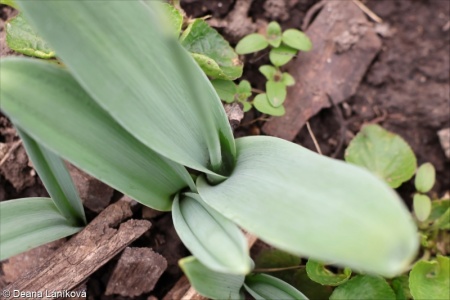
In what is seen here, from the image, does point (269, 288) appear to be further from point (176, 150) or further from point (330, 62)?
point (330, 62)

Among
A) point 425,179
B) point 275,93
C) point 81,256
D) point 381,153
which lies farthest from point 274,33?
point 81,256

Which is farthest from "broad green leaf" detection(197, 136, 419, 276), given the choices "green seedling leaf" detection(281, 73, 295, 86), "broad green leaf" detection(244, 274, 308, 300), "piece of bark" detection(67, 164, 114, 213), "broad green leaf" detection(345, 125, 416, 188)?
"broad green leaf" detection(345, 125, 416, 188)

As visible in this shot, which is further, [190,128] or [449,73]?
[449,73]

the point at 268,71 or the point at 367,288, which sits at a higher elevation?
the point at 268,71

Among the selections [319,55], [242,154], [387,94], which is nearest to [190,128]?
[242,154]

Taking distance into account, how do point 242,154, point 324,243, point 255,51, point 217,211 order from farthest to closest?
point 255,51 → point 242,154 → point 217,211 → point 324,243

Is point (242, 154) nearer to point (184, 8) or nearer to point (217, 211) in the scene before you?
point (217, 211)

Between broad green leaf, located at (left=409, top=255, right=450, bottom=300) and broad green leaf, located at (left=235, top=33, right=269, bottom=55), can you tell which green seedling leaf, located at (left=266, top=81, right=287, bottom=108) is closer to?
broad green leaf, located at (left=235, top=33, right=269, bottom=55)
